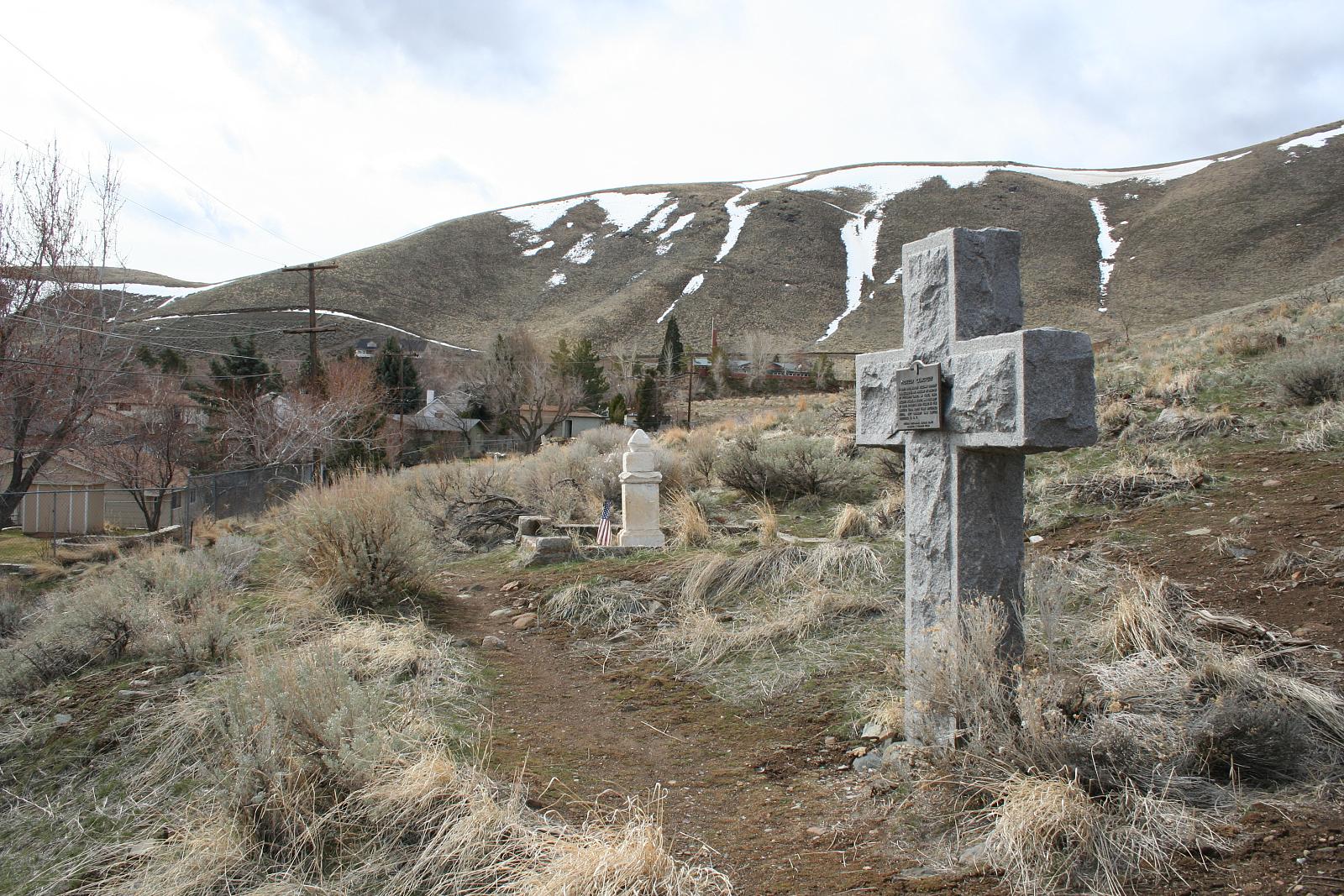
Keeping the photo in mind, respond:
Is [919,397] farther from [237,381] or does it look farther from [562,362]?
[562,362]

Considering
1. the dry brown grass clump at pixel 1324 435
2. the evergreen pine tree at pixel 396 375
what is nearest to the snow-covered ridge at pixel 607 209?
the evergreen pine tree at pixel 396 375

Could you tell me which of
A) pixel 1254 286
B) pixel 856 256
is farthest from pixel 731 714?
pixel 856 256

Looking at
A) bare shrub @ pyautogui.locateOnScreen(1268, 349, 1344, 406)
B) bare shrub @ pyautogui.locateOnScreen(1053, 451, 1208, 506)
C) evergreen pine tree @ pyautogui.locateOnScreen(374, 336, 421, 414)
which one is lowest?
bare shrub @ pyautogui.locateOnScreen(1053, 451, 1208, 506)

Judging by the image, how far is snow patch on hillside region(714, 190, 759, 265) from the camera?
7681cm

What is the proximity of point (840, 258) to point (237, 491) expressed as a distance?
66.8 m

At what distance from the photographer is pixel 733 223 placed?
274ft

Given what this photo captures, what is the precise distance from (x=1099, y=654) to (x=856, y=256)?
7482 cm

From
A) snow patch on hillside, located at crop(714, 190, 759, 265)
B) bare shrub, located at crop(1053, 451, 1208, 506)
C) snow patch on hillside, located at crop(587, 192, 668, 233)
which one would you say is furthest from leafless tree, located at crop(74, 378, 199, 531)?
snow patch on hillside, located at crop(587, 192, 668, 233)

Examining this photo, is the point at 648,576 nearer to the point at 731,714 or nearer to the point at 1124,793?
the point at 731,714

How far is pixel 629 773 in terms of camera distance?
4.00m

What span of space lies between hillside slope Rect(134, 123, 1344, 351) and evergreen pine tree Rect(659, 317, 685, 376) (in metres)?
6.10

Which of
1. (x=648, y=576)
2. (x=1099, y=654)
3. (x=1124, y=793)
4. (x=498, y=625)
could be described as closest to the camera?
(x=1124, y=793)

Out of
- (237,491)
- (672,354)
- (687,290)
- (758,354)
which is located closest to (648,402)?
(672,354)

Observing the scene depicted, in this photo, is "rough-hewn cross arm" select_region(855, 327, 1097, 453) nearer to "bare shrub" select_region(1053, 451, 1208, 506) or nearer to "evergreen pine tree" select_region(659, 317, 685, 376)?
"bare shrub" select_region(1053, 451, 1208, 506)
